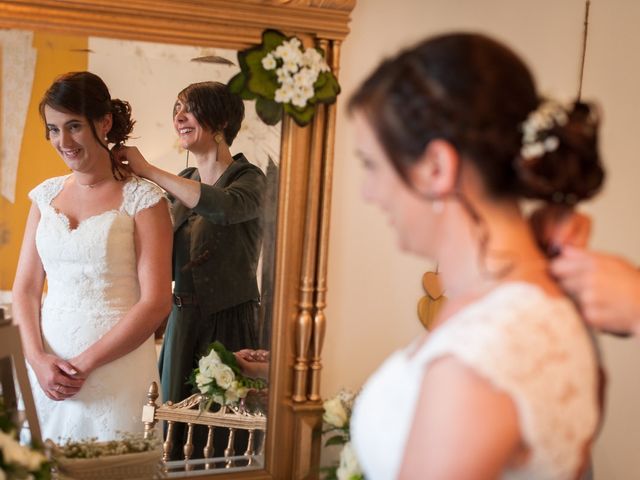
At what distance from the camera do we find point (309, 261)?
1.78m

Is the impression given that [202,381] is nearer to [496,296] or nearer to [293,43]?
[293,43]

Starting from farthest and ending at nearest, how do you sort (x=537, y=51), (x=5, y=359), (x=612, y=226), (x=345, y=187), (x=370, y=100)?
(x=612, y=226)
(x=537, y=51)
(x=345, y=187)
(x=5, y=359)
(x=370, y=100)

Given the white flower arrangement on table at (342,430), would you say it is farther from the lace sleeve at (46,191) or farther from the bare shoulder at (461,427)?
the bare shoulder at (461,427)

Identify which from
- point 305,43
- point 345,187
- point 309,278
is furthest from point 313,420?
point 305,43

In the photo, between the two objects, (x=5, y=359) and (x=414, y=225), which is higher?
(x=414, y=225)

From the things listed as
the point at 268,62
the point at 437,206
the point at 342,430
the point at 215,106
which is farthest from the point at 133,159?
the point at 437,206

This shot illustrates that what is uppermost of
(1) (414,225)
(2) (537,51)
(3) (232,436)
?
(2) (537,51)

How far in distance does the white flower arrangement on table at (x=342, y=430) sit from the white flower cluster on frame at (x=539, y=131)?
932mm

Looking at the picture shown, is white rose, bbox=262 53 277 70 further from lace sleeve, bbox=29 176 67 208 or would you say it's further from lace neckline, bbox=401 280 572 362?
lace neckline, bbox=401 280 572 362

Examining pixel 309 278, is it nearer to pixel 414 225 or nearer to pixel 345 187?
pixel 345 187

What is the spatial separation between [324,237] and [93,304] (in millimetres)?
489

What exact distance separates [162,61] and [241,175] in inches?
10.9

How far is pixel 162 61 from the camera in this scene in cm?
162

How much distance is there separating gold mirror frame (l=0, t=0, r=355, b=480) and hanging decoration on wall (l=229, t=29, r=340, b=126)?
2cm
